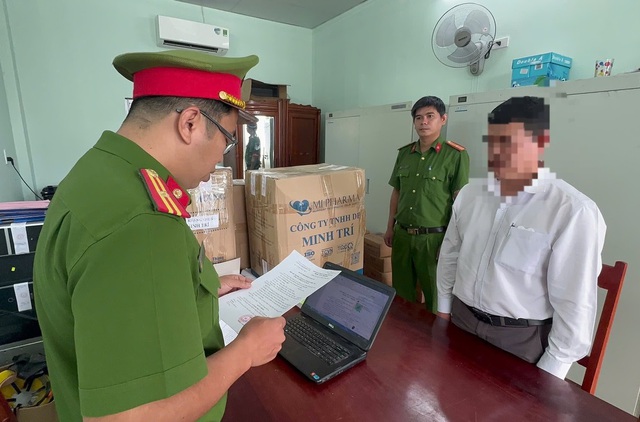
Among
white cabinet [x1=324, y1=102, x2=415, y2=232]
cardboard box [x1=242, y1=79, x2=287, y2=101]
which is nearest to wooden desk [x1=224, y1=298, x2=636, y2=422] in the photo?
white cabinet [x1=324, y1=102, x2=415, y2=232]

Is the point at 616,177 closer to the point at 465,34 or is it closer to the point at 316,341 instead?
the point at 465,34

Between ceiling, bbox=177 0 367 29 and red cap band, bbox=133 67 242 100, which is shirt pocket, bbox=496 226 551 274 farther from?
ceiling, bbox=177 0 367 29

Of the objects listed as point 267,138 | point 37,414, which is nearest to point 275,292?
point 37,414

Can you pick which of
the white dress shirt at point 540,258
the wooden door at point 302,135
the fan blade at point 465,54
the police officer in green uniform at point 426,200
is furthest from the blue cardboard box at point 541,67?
the wooden door at point 302,135

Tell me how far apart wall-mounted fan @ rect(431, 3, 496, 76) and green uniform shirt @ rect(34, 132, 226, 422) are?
2.45 meters

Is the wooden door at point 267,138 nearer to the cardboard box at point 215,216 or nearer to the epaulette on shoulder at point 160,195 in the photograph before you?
the cardboard box at point 215,216

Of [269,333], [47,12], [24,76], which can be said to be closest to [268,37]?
[47,12]

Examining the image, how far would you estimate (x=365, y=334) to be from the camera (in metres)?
0.90

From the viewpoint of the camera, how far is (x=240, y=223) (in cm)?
144

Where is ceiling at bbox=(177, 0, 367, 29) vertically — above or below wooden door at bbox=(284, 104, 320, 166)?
above

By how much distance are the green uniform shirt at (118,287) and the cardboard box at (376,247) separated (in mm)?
2304

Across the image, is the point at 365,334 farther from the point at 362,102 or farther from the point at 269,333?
the point at 362,102

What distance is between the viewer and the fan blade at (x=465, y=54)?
2312 millimetres

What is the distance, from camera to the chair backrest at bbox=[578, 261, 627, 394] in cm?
96
